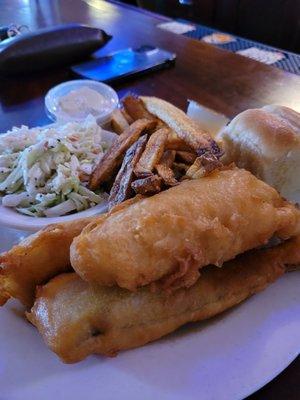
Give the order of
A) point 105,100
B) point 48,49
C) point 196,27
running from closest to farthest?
point 105,100 → point 48,49 → point 196,27

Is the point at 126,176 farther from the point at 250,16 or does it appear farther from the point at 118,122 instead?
the point at 250,16

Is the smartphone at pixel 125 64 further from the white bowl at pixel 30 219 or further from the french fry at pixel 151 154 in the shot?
the white bowl at pixel 30 219

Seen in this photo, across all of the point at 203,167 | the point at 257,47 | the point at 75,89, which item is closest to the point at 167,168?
the point at 203,167

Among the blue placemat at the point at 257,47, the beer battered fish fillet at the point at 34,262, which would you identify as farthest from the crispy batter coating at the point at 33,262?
the blue placemat at the point at 257,47

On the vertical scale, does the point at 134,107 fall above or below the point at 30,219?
above

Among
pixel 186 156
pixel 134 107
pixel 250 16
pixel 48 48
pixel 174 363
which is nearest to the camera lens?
pixel 174 363

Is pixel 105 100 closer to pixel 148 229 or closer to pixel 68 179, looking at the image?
pixel 68 179

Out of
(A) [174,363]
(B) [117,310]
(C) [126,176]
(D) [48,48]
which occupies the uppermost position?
(D) [48,48]

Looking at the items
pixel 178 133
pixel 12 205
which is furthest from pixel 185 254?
pixel 12 205
